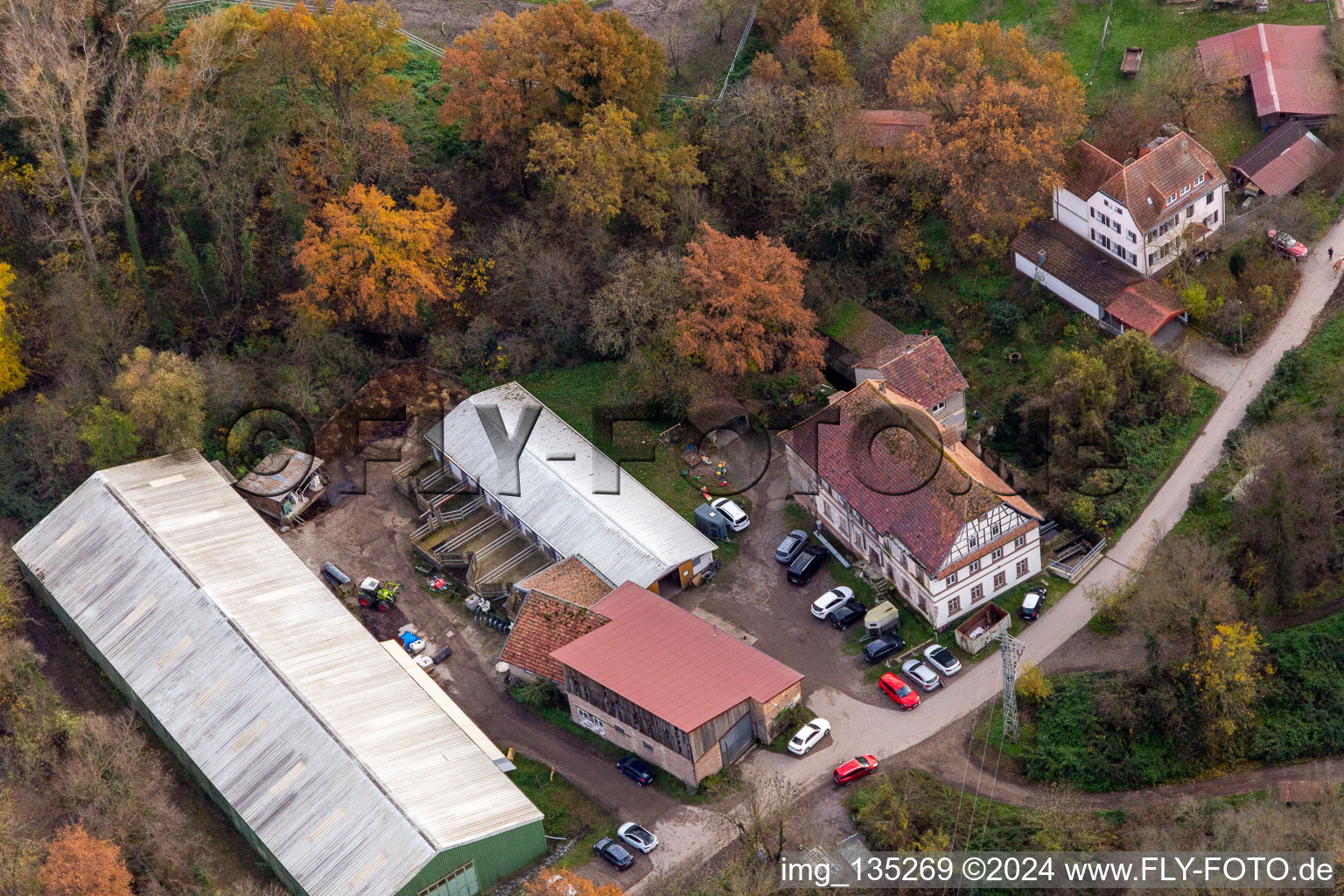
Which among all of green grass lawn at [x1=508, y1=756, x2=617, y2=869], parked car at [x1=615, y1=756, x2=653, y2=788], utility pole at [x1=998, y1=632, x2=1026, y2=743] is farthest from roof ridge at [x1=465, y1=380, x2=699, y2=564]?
utility pole at [x1=998, y1=632, x2=1026, y2=743]

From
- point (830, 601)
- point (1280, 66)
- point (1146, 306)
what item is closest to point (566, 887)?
point (830, 601)

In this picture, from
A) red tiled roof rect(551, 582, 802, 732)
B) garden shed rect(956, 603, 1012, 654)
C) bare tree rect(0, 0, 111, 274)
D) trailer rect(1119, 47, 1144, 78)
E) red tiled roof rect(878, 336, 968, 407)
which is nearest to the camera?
red tiled roof rect(551, 582, 802, 732)

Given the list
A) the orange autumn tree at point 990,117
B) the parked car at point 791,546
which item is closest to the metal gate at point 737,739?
the parked car at point 791,546

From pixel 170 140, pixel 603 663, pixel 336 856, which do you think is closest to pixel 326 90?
pixel 170 140

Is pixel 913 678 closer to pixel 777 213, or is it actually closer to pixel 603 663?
pixel 603 663

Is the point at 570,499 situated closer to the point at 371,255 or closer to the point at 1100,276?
the point at 371,255

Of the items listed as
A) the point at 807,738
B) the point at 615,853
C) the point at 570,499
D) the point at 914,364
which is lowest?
the point at 615,853

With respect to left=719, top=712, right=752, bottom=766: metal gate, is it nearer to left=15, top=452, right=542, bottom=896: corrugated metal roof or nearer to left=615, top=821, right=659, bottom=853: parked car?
left=615, top=821, right=659, bottom=853: parked car
